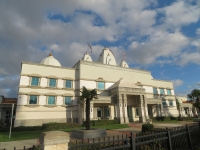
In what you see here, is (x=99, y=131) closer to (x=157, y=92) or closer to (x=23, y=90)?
(x=23, y=90)

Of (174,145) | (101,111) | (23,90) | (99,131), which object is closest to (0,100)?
(23,90)

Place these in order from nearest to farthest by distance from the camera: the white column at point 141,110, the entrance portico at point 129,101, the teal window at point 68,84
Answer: the entrance portico at point 129,101
the teal window at point 68,84
the white column at point 141,110

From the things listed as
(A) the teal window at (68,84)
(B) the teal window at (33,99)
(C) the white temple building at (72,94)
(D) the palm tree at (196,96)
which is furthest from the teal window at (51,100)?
(D) the palm tree at (196,96)

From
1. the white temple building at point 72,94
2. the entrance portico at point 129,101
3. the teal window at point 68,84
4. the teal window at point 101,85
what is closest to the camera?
the white temple building at point 72,94

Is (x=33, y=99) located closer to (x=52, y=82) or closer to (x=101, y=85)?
(x=52, y=82)

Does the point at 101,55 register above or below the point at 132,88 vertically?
above

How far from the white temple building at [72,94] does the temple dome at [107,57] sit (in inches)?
260

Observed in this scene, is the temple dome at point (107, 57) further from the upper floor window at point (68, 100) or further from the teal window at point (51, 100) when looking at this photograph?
the teal window at point (51, 100)

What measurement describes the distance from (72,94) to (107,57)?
17.6m

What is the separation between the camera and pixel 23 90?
25.1 m

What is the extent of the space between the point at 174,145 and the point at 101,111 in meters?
24.3

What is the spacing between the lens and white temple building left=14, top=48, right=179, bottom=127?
25255 millimetres

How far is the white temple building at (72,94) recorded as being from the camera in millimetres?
25255

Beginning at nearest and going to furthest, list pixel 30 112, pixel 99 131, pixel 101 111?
pixel 99 131 < pixel 30 112 < pixel 101 111
